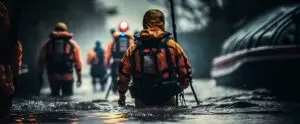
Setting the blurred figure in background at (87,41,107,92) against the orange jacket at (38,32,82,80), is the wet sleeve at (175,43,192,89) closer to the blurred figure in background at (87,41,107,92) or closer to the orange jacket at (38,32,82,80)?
the orange jacket at (38,32,82,80)

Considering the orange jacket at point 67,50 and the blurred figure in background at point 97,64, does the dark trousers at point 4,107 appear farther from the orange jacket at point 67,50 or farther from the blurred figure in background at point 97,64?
the blurred figure in background at point 97,64

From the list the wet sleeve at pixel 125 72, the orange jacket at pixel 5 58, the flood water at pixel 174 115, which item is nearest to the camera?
the flood water at pixel 174 115

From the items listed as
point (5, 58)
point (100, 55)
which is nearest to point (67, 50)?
point (100, 55)

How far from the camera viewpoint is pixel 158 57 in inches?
364

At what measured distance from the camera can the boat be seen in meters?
13.9

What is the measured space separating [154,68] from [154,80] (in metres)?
0.14

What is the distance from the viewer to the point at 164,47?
30.3 ft

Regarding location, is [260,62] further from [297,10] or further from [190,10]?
[190,10]

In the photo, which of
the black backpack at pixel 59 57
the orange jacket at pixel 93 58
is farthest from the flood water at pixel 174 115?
the orange jacket at pixel 93 58

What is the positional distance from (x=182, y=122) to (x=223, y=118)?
666mm

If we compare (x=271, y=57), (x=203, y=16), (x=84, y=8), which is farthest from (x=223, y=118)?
(x=84, y=8)

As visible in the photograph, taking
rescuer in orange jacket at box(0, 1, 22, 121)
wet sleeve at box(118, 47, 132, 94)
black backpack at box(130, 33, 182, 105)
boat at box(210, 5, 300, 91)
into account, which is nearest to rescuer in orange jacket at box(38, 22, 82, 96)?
boat at box(210, 5, 300, 91)

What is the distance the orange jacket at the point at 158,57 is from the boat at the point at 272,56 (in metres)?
4.90

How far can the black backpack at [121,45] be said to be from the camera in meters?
15.9
